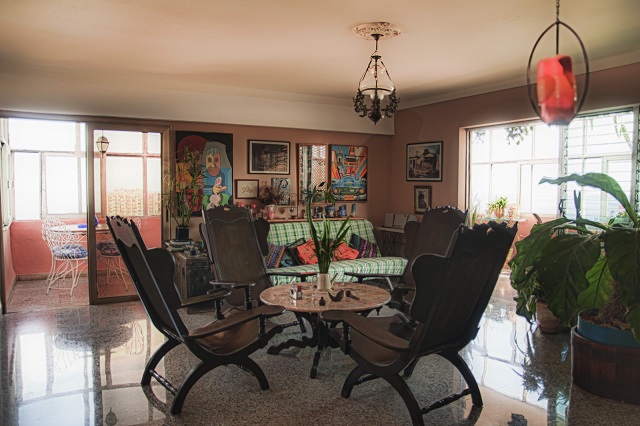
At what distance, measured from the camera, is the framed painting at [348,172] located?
23.7ft

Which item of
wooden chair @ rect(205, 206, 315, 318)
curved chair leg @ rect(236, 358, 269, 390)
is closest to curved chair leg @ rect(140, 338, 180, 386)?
curved chair leg @ rect(236, 358, 269, 390)

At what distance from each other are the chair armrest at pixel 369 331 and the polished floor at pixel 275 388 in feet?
1.56

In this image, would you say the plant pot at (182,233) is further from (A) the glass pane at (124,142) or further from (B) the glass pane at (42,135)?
(B) the glass pane at (42,135)

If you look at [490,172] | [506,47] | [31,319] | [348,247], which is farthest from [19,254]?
[490,172]

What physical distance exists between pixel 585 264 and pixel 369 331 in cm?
144

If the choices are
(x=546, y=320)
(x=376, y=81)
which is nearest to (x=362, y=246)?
(x=546, y=320)

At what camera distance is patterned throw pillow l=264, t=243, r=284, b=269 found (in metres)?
5.97

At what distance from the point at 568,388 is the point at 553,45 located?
111 inches

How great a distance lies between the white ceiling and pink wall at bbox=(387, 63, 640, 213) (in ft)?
0.51

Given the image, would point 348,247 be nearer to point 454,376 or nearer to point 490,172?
point 454,376

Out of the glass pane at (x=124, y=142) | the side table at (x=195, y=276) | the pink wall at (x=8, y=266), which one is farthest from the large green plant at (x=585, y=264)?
the pink wall at (x=8, y=266)

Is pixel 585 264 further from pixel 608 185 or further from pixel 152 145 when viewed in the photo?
pixel 152 145

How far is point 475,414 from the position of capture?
2922 mm

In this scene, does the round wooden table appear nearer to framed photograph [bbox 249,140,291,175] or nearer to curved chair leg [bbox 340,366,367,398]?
curved chair leg [bbox 340,366,367,398]
